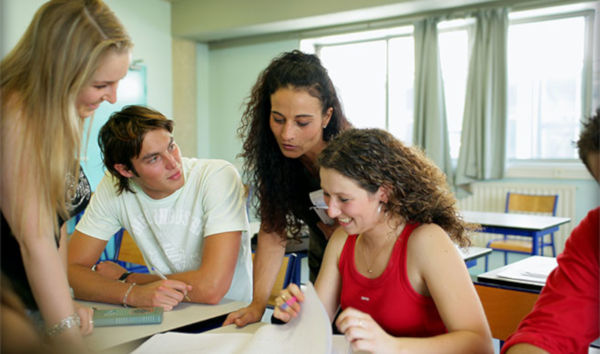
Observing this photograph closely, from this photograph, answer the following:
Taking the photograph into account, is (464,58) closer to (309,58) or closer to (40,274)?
(309,58)

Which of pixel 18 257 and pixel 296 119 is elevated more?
pixel 296 119

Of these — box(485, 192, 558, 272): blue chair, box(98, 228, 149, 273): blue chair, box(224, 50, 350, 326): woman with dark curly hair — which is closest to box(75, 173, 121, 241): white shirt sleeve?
box(224, 50, 350, 326): woman with dark curly hair

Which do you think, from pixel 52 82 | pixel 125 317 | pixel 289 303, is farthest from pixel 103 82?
pixel 125 317

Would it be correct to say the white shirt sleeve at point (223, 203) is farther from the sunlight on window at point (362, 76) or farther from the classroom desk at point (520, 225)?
the sunlight on window at point (362, 76)

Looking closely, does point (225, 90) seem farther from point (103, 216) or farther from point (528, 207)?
point (103, 216)

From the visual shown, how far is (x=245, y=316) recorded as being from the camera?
127 centimetres

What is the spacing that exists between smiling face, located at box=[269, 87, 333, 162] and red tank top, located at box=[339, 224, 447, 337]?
15.1 inches

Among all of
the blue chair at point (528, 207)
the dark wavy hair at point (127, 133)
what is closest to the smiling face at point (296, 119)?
the dark wavy hair at point (127, 133)

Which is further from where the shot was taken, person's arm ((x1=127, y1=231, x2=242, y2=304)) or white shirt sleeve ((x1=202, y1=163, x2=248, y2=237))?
white shirt sleeve ((x1=202, y1=163, x2=248, y2=237))

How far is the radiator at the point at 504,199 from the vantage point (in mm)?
4617

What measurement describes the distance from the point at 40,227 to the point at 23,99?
188 millimetres

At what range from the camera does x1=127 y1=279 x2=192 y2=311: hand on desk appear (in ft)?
4.38

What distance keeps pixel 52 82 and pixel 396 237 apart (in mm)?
789

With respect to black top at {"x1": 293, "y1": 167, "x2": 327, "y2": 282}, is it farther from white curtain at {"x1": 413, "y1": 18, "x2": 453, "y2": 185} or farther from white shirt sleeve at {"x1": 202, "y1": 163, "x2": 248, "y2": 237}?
white curtain at {"x1": 413, "y1": 18, "x2": 453, "y2": 185}
